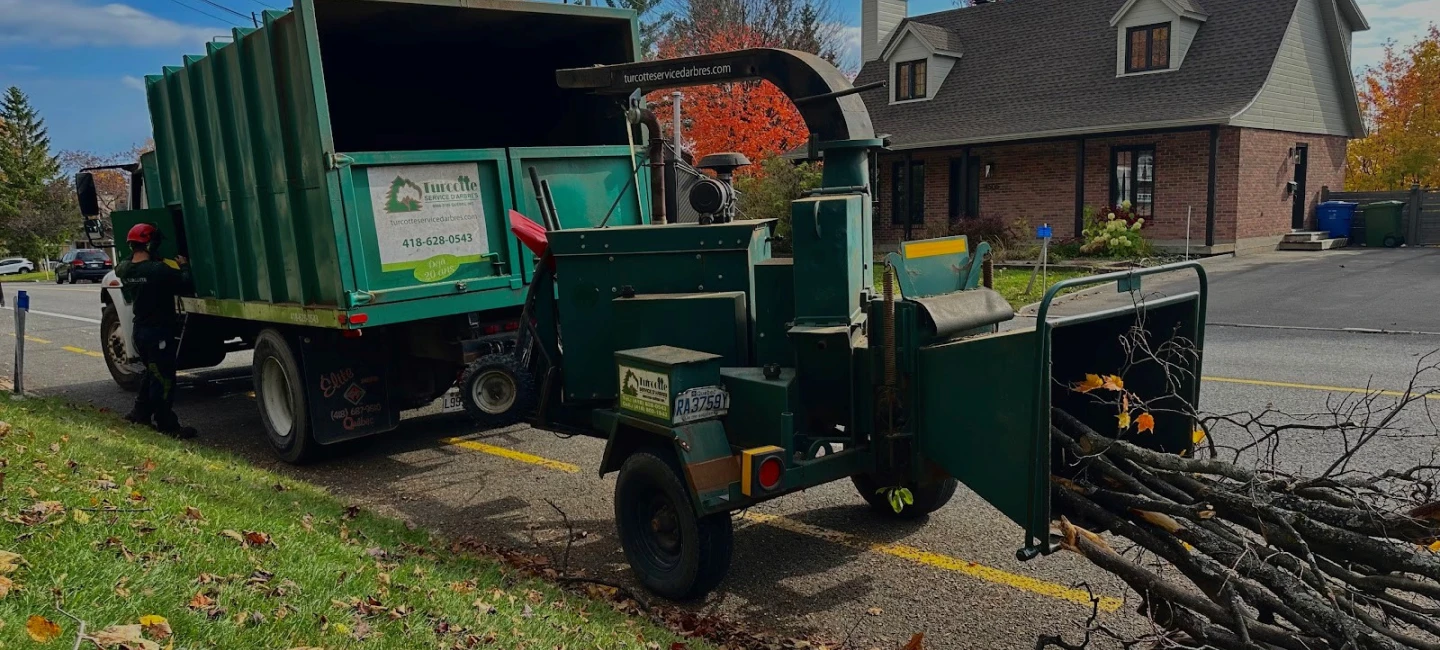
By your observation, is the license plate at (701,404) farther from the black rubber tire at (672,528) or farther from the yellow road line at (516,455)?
the yellow road line at (516,455)

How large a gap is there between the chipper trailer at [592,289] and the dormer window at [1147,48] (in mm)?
18885

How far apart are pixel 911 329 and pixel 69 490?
4100mm

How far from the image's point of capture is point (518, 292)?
25.0ft

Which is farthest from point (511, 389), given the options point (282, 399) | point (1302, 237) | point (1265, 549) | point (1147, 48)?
point (1302, 237)

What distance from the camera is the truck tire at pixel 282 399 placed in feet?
24.7

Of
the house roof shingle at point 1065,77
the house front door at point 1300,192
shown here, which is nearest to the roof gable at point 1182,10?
the house roof shingle at point 1065,77

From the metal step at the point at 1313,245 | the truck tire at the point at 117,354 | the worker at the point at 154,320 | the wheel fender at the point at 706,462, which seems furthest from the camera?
the metal step at the point at 1313,245

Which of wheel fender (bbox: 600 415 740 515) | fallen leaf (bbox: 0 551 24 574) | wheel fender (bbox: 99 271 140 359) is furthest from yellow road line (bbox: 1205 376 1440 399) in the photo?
wheel fender (bbox: 99 271 140 359)

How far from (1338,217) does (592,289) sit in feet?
82.1

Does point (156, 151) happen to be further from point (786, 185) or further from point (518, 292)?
point (786, 185)

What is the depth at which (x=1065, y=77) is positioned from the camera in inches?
980

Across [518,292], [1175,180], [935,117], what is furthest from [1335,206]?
[518,292]

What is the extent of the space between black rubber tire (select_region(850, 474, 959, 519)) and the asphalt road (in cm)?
8

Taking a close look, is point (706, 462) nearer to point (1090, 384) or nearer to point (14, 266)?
point (1090, 384)
